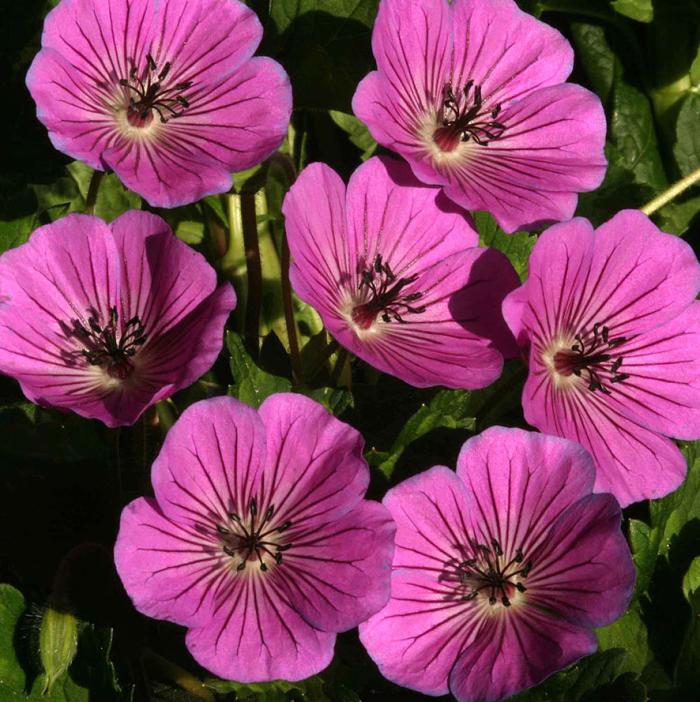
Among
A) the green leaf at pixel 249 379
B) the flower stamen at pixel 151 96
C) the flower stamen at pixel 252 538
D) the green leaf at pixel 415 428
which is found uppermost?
the flower stamen at pixel 151 96

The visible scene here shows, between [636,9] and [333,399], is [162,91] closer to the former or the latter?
[333,399]

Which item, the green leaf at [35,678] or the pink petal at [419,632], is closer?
the pink petal at [419,632]

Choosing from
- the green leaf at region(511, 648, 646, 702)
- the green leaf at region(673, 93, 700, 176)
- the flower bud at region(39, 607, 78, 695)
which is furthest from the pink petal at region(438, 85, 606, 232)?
the flower bud at region(39, 607, 78, 695)

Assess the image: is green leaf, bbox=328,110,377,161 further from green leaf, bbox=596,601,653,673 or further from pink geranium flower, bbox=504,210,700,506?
green leaf, bbox=596,601,653,673

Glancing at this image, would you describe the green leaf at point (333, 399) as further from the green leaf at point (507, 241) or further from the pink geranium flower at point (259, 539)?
the green leaf at point (507, 241)

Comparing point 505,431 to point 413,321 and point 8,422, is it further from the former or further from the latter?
point 8,422

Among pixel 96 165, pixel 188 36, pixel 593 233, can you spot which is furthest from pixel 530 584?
pixel 188 36

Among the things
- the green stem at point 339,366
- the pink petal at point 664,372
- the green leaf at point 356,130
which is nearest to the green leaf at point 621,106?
the green leaf at point 356,130

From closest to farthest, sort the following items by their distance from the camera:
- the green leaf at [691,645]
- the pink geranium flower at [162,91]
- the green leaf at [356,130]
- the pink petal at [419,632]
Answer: the pink petal at [419,632]
the pink geranium flower at [162,91]
the green leaf at [691,645]
the green leaf at [356,130]

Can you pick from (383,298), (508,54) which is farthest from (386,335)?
(508,54)
